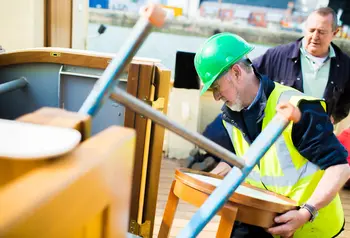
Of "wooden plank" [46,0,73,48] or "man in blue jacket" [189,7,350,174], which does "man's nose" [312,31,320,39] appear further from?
"wooden plank" [46,0,73,48]

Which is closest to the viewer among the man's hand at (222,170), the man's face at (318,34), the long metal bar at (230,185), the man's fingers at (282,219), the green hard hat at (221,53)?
the long metal bar at (230,185)

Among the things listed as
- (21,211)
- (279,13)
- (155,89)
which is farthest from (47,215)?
(279,13)

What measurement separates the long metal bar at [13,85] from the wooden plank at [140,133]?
431mm

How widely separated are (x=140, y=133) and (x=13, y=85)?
473 millimetres

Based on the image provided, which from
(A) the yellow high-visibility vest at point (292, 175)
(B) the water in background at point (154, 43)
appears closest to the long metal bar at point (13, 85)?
(A) the yellow high-visibility vest at point (292, 175)

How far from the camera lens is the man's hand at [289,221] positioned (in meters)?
1.01

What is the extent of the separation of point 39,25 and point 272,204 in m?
1.42

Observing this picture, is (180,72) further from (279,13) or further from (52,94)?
(52,94)

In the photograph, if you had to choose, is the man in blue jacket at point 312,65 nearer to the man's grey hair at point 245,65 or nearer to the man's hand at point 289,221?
the man's grey hair at point 245,65

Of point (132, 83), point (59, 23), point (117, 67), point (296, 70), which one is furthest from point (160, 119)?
point (296, 70)

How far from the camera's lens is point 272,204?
987mm

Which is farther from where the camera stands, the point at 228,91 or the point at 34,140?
the point at 228,91

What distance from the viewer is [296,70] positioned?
2189 mm

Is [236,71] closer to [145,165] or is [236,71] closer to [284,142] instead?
[284,142]
